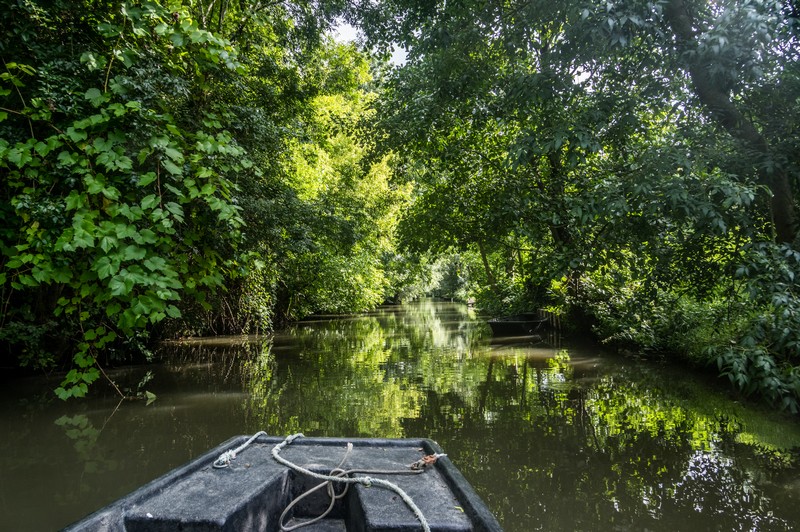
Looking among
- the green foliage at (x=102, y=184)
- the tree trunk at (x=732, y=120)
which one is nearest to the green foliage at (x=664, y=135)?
the tree trunk at (x=732, y=120)

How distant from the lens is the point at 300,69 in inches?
422

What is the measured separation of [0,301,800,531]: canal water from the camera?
3338mm

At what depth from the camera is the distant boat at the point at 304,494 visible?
169 cm

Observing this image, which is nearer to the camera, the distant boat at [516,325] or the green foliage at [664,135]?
the green foliage at [664,135]

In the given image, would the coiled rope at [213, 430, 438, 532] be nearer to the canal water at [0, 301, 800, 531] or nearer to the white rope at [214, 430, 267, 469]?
the white rope at [214, 430, 267, 469]

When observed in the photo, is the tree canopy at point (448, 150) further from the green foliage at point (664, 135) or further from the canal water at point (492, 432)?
the canal water at point (492, 432)

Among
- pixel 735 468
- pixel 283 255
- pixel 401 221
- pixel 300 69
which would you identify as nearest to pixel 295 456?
pixel 735 468

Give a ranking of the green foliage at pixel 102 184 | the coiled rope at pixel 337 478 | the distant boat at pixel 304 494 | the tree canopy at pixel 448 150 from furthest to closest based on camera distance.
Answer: the tree canopy at pixel 448 150
the green foliage at pixel 102 184
the coiled rope at pixel 337 478
the distant boat at pixel 304 494

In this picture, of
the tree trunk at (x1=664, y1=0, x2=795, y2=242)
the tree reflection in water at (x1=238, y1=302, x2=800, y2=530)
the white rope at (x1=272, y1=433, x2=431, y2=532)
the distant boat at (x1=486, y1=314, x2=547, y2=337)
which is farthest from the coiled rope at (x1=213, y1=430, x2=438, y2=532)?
the distant boat at (x1=486, y1=314, x2=547, y2=337)

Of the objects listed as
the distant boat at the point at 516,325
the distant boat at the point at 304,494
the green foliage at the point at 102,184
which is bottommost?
the distant boat at the point at 516,325

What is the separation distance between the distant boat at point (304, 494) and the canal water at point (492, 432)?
139 centimetres

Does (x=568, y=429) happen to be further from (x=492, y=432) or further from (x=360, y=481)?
(x=360, y=481)

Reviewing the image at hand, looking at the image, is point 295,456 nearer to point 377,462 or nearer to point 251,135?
point 377,462

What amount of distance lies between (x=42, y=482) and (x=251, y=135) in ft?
17.5
